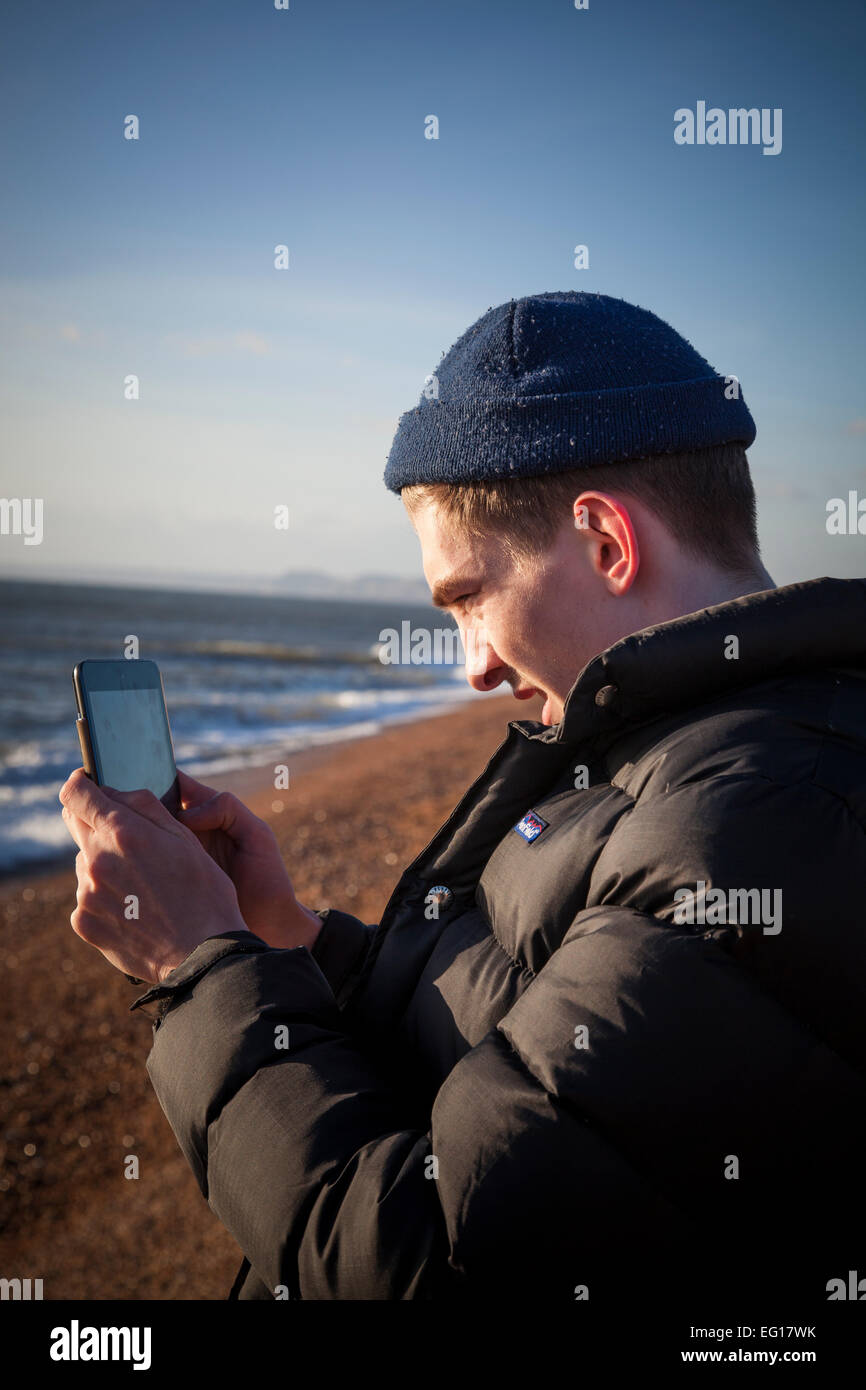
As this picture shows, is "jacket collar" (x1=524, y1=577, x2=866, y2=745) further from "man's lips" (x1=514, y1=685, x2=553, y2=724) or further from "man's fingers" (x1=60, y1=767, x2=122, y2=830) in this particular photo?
"man's fingers" (x1=60, y1=767, x2=122, y2=830)

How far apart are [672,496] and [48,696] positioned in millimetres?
24756

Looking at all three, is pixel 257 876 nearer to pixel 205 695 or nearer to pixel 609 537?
pixel 609 537

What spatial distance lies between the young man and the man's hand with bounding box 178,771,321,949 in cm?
50

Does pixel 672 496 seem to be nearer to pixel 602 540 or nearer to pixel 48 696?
pixel 602 540

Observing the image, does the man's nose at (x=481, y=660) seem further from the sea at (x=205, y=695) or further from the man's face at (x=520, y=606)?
the sea at (x=205, y=695)

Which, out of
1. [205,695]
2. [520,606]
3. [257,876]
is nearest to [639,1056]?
[520,606]

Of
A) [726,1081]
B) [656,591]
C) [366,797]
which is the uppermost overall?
[656,591]

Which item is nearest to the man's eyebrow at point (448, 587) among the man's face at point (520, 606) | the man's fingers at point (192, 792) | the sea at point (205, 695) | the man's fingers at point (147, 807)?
the man's face at point (520, 606)

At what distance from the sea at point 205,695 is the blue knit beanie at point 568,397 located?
47 cm

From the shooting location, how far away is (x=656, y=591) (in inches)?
57.9

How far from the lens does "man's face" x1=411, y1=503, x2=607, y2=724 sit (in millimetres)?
1502

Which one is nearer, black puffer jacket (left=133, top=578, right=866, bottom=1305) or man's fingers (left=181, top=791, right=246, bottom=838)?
black puffer jacket (left=133, top=578, right=866, bottom=1305)

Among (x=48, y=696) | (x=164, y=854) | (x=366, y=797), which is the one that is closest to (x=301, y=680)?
(x=48, y=696)

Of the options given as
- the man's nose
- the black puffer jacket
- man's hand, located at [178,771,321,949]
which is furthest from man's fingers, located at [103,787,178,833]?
the man's nose
